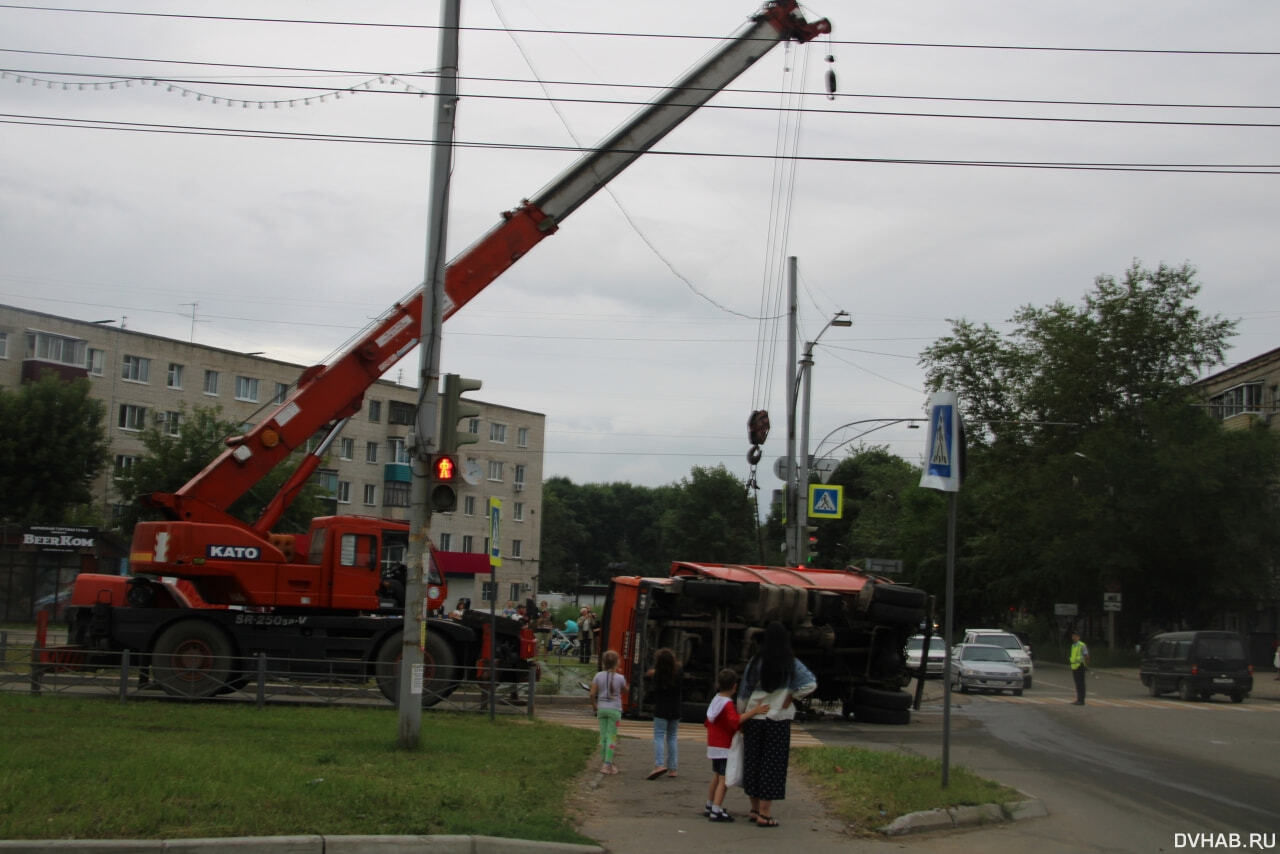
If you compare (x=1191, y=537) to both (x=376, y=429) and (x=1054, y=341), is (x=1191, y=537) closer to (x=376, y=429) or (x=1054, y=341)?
(x=1054, y=341)

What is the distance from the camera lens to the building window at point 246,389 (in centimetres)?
6206

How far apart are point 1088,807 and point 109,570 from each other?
4226 cm

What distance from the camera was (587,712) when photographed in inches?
802

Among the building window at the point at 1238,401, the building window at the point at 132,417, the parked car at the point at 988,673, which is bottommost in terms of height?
the parked car at the point at 988,673

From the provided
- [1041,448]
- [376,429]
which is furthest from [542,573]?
[1041,448]

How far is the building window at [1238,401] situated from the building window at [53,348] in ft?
169

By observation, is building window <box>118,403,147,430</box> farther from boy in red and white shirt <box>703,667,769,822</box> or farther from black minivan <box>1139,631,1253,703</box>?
boy in red and white shirt <box>703,667,769,822</box>

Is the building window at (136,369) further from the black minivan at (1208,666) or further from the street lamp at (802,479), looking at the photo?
the black minivan at (1208,666)

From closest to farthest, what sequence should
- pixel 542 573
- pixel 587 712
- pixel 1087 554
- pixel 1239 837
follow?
pixel 1239 837
pixel 587 712
pixel 1087 554
pixel 542 573

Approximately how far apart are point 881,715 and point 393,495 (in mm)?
51907

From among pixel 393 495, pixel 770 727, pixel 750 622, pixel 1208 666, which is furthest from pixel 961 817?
pixel 393 495

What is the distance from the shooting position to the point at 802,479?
99.6 ft

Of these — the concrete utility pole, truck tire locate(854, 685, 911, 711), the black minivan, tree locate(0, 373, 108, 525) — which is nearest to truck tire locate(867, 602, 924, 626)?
truck tire locate(854, 685, 911, 711)

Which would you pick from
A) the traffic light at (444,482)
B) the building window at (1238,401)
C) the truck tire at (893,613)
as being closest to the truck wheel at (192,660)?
the traffic light at (444,482)
